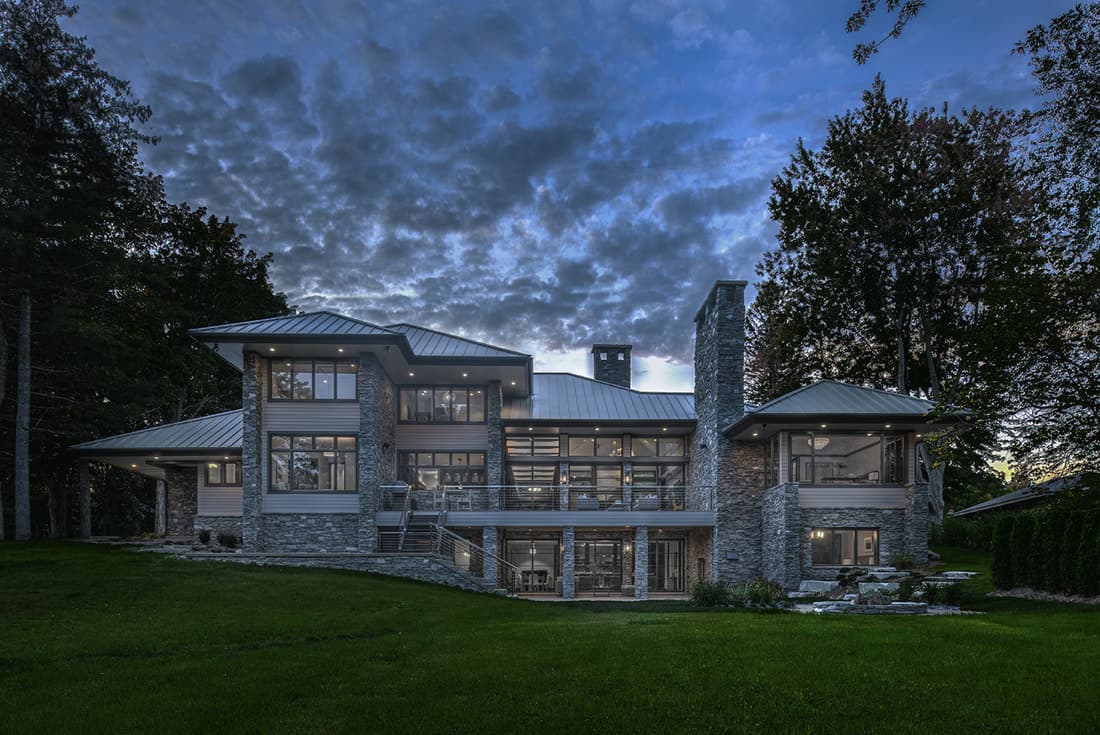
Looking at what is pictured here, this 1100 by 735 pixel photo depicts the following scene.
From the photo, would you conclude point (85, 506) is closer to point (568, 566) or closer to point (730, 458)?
point (568, 566)

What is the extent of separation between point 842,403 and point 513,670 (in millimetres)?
15995

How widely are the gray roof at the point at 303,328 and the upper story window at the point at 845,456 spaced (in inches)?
497

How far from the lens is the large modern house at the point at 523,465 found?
836 inches

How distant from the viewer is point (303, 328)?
21531 millimetres

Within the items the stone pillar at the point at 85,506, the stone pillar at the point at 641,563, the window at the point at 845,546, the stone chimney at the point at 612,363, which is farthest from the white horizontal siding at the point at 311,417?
the window at the point at 845,546

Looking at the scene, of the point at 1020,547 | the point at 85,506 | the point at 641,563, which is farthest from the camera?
the point at 85,506

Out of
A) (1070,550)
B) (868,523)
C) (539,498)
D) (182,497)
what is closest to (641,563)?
(539,498)

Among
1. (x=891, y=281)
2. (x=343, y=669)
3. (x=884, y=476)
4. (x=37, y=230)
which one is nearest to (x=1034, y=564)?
(x=884, y=476)

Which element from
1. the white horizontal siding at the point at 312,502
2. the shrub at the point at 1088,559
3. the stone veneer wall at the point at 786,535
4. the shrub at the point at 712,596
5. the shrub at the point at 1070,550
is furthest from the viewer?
the white horizontal siding at the point at 312,502

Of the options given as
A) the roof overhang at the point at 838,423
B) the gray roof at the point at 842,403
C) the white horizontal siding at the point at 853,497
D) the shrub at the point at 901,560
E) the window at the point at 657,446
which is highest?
the gray roof at the point at 842,403

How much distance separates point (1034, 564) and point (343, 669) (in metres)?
15.8

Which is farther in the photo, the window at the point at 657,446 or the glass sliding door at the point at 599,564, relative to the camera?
the window at the point at 657,446

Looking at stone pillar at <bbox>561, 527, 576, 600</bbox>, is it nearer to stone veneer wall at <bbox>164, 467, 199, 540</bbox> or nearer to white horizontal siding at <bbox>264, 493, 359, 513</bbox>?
white horizontal siding at <bbox>264, 493, 359, 513</bbox>

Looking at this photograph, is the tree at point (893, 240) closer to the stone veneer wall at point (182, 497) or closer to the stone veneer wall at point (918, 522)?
the stone veneer wall at point (918, 522)
